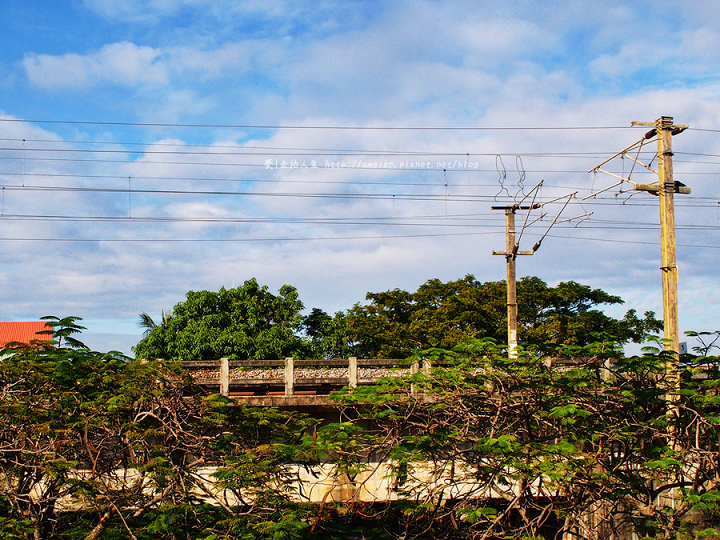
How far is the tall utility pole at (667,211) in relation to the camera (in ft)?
38.3

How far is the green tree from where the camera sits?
91.0ft

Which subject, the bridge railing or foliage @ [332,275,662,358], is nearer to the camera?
the bridge railing

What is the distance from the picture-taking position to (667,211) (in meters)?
11.9

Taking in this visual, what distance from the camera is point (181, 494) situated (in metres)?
→ 7.12

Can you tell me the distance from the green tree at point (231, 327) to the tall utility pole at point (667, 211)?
733 inches

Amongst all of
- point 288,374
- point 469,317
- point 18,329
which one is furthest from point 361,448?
point 18,329

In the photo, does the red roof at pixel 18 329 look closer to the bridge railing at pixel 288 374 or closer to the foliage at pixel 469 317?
the foliage at pixel 469 317

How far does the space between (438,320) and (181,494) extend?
27.2m

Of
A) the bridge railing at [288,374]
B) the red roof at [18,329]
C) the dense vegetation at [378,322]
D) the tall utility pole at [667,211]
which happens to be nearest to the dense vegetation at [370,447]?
the tall utility pole at [667,211]

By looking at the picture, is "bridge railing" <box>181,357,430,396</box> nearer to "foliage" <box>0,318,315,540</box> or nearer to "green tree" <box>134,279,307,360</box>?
"foliage" <box>0,318,315,540</box>

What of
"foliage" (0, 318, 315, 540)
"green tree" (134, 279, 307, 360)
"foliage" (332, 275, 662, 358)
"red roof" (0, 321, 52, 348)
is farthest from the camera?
"red roof" (0, 321, 52, 348)

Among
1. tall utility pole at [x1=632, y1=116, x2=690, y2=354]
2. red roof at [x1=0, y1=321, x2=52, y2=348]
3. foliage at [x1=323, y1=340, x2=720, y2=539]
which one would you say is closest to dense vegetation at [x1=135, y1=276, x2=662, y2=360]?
red roof at [x1=0, y1=321, x2=52, y2=348]

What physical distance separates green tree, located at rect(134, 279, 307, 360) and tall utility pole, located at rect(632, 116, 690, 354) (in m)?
18.6

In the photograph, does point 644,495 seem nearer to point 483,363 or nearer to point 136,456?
point 483,363
